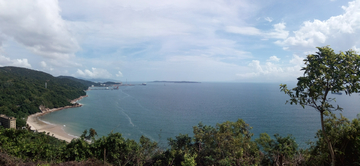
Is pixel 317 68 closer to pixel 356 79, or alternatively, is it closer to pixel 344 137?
pixel 356 79

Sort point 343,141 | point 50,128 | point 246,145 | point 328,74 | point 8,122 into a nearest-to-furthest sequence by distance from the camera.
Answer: point 328,74, point 343,141, point 246,145, point 8,122, point 50,128

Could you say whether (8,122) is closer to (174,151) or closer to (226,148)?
(174,151)

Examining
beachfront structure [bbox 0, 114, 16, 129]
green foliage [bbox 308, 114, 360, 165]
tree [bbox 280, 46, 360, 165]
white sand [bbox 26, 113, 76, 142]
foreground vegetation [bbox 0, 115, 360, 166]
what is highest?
tree [bbox 280, 46, 360, 165]

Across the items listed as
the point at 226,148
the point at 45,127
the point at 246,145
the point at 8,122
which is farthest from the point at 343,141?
the point at 45,127

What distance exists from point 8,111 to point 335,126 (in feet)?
122

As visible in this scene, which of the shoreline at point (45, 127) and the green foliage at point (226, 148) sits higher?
→ the green foliage at point (226, 148)

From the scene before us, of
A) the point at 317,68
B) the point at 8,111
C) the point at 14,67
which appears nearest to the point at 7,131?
the point at 317,68

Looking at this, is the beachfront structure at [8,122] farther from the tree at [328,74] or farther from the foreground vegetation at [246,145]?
the tree at [328,74]

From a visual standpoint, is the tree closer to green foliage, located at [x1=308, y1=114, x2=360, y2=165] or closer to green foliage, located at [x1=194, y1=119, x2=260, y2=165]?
green foliage, located at [x1=308, y1=114, x2=360, y2=165]

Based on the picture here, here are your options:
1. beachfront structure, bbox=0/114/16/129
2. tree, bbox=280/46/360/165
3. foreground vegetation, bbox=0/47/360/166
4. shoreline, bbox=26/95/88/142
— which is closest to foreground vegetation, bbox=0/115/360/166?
foreground vegetation, bbox=0/47/360/166

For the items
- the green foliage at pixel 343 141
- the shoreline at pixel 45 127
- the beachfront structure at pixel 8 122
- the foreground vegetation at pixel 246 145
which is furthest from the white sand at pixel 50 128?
the green foliage at pixel 343 141

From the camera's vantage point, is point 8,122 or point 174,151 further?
point 8,122

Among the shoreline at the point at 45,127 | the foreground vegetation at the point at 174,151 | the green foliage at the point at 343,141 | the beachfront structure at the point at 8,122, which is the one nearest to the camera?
the green foliage at the point at 343,141

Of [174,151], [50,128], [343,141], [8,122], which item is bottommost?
[50,128]
